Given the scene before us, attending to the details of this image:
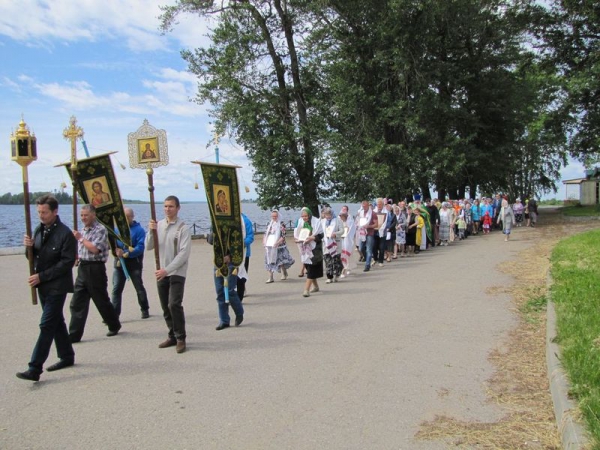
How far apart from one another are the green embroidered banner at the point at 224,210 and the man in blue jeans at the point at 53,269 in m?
2.18

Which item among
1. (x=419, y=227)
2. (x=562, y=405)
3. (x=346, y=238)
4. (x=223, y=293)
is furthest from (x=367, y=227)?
(x=562, y=405)

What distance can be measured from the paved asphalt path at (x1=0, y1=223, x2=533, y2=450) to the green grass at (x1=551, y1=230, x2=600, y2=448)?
76 centimetres

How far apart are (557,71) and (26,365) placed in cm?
3379

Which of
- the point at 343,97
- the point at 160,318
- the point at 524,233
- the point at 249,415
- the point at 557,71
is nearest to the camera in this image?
the point at 249,415

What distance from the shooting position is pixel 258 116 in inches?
1070

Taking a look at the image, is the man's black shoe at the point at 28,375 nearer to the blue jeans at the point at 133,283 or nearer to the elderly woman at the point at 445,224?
the blue jeans at the point at 133,283

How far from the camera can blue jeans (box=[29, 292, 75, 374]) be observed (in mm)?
5598

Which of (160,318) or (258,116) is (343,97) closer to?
(258,116)

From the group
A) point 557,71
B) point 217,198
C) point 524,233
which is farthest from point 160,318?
point 557,71

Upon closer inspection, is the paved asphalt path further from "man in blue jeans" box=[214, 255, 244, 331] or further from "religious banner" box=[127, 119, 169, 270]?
"religious banner" box=[127, 119, 169, 270]

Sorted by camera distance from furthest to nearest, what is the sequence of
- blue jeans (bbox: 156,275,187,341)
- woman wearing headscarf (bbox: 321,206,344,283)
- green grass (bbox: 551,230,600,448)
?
woman wearing headscarf (bbox: 321,206,344,283), blue jeans (bbox: 156,275,187,341), green grass (bbox: 551,230,600,448)

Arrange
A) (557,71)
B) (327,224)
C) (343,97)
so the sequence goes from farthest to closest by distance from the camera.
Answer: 1. (557,71)
2. (343,97)
3. (327,224)

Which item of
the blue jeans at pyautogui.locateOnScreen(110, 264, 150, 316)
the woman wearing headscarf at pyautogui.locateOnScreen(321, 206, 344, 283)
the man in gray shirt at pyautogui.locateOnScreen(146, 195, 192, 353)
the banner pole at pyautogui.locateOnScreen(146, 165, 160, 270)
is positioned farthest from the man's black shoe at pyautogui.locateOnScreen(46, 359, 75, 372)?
the woman wearing headscarf at pyautogui.locateOnScreen(321, 206, 344, 283)

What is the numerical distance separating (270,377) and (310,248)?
5342mm
